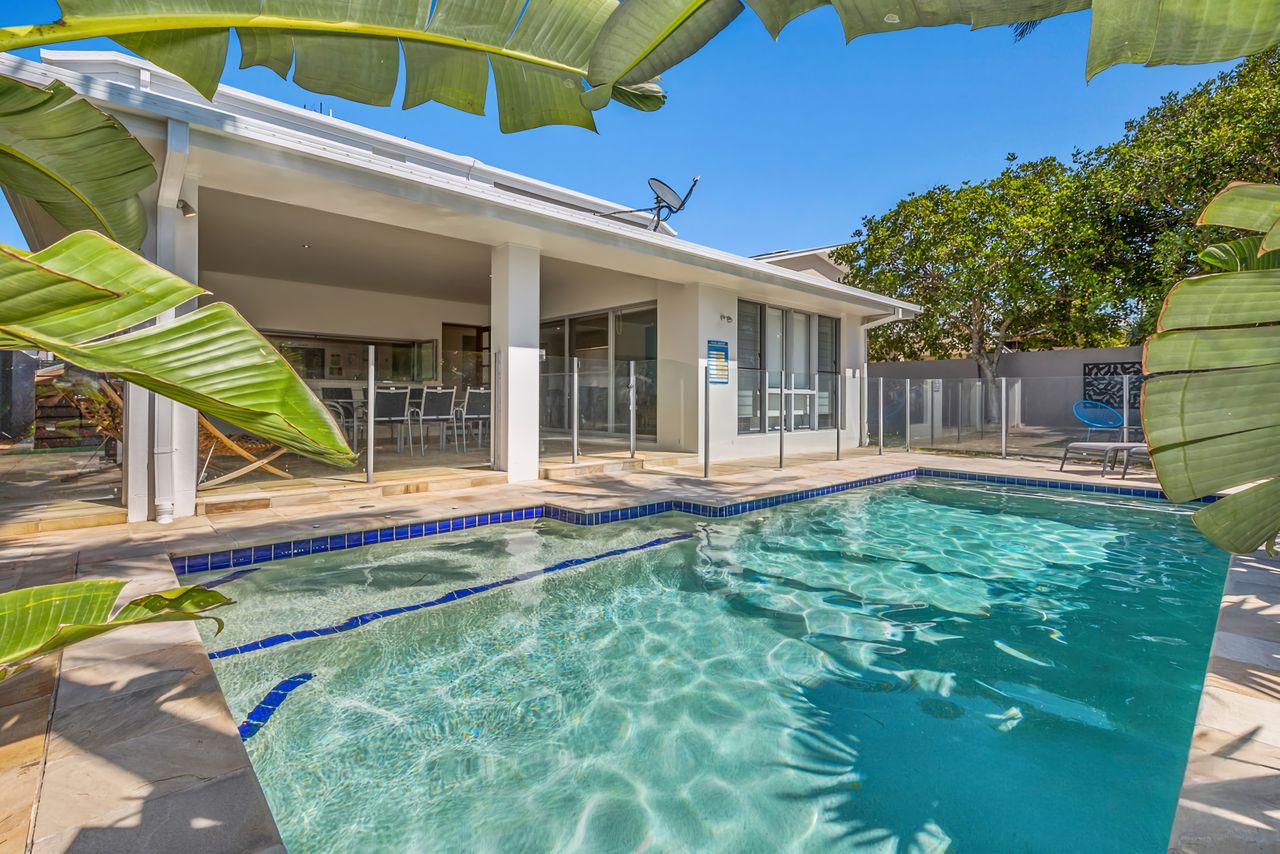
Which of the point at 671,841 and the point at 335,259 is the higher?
the point at 335,259

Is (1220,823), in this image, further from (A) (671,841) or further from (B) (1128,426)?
(B) (1128,426)

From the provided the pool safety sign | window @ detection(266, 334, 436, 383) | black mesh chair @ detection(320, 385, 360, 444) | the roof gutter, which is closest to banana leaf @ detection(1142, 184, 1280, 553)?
window @ detection(266, 334, 436, 383)

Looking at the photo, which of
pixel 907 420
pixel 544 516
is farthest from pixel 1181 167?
pixel 544 516

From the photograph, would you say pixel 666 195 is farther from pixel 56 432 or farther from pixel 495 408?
pixel 56 432

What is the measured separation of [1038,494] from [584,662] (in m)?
6.87

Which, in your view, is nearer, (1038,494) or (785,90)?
(1038,494)

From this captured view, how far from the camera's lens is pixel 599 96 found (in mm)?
1461

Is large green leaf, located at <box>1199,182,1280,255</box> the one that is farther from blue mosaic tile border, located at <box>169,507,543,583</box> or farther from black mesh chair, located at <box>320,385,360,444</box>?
black mesh chair, located at <box>320,385,360,444</box>

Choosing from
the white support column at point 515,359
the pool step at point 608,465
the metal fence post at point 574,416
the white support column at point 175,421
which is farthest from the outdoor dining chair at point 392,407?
the metal fence post at point 574,416

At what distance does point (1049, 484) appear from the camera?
786 centimetres

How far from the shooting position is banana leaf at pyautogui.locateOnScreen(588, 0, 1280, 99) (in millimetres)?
870

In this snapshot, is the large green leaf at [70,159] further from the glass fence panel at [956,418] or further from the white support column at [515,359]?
the glass fence panel at [956,418]

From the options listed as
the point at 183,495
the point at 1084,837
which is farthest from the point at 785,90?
the point at 1084,837

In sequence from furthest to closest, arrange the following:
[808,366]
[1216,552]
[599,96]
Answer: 1. [808,366]
2. [1216,552]
3. [599,96]
